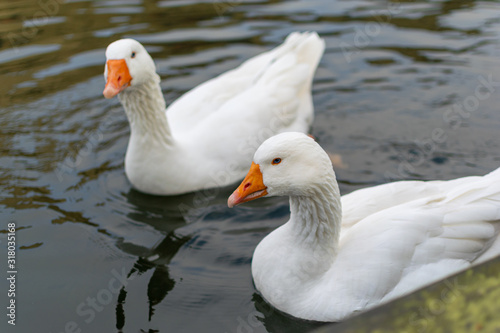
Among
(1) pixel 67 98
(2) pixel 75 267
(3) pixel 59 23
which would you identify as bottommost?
(2) pixel 75 267

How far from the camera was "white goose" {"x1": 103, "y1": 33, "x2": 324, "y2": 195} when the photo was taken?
16.7 feet

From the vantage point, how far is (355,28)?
9328 millimetres

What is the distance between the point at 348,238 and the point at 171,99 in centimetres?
467

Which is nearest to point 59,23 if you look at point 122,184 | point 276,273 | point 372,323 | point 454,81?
point 122,184

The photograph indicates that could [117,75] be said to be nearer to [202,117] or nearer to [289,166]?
Answer: [202,117]

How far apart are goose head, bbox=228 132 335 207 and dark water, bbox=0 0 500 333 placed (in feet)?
3.70

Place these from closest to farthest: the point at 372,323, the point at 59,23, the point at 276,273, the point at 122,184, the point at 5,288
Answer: the point at 372,323, the point at 276,273, the point at 5,288, the point at 122,184, the point at 59,23

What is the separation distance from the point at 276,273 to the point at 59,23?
826 cm

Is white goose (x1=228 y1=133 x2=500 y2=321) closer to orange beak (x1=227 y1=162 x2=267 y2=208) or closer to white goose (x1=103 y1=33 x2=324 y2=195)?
orange beak (x1=227 y1=162 x2=267 y2=208)

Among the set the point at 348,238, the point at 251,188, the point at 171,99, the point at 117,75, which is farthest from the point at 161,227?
the point at 171,99

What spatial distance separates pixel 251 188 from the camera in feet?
12.0

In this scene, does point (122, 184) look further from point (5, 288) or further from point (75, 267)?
point (5, 288)

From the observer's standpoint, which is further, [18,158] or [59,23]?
[59,23]

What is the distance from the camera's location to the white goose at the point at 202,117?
16.7 ft
